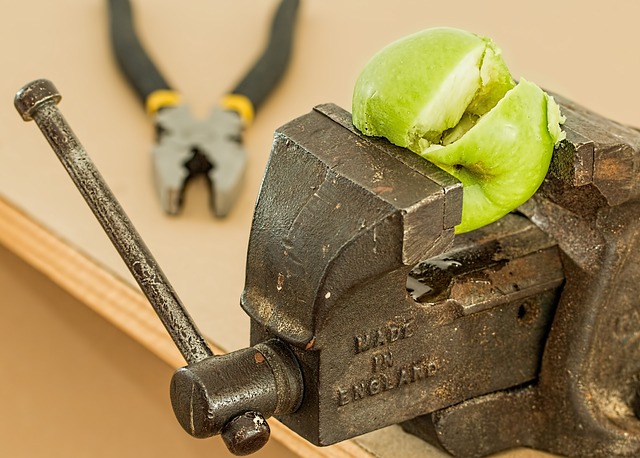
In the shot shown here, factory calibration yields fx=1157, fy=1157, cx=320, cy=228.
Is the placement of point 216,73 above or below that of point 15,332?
above

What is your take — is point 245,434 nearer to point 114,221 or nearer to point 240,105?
point 114,221

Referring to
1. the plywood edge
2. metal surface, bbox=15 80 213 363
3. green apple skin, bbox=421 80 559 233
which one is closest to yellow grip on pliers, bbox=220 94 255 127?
the plywood edge

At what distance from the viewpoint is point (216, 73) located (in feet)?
5.43

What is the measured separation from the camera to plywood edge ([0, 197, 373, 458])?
1.17 meters

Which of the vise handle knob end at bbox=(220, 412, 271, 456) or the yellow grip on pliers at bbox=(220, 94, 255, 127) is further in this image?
the yellow grip on pliers at bbox=(220, 94, 255, 127)

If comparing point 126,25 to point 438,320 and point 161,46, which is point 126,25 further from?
point 438,320

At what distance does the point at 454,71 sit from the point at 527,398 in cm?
32

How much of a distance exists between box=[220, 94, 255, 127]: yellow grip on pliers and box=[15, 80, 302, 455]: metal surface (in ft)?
2.02

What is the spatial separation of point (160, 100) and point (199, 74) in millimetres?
139

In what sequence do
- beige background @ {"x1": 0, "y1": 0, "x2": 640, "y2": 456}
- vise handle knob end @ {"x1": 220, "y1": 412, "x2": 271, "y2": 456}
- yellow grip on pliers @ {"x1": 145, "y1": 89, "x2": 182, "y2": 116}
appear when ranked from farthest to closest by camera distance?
yellow grip on pliers @ {"x1": 145, "y1": 89, "x2": 182, "y2": 116}
beige background @ {"x1": 0, "y1": 0, "x2": 640, "y2": 456}
vise handle knob end @ {"x1": 220, "y1": 412, "x2": 271, "y2": 456}

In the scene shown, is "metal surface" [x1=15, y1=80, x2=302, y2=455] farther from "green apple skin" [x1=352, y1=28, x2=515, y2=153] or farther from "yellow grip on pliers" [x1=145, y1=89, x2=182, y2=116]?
"yellow grip on pliers" [x1=145, y1=89, x2=182, y2=116]

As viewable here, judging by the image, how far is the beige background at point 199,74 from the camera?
1354 millimetres

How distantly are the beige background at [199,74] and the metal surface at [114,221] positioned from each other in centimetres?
37

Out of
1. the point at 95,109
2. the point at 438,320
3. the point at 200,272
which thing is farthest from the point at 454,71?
the point at 95,109
